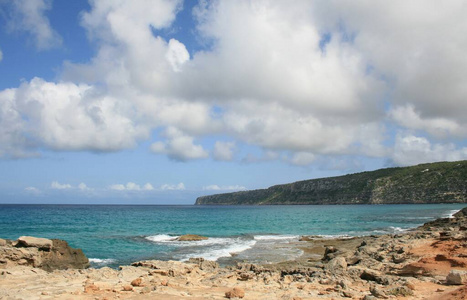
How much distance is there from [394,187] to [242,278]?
13906cm

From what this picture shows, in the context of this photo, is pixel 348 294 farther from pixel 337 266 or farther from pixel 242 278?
pixel 337 266

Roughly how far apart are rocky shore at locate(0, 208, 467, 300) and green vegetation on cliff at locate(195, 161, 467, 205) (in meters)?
116

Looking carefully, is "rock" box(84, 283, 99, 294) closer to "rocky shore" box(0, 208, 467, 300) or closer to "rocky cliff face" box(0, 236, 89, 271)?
"rocky shore" box(0, 208, 467, 300)

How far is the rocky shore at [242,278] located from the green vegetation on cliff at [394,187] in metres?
116

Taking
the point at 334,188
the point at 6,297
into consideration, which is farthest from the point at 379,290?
the point at 334,188

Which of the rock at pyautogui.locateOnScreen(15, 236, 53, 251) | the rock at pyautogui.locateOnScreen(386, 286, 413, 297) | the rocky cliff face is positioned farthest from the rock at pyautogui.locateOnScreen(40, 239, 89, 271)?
the rock at pyautogui.locateOnScreen(386, 286, 413, 297)

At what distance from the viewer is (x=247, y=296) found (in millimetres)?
10516

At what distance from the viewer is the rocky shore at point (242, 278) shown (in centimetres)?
1040

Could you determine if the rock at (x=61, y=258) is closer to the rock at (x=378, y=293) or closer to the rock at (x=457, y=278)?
the rock at (x=378, y=293)

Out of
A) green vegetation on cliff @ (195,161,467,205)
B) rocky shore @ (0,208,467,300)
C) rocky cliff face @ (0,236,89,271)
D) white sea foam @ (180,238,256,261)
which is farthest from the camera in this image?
green vegetation on cliff @ (195,161,467,205)

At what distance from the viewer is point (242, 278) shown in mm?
13648

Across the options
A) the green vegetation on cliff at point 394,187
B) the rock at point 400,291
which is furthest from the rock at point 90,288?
the green vegetation on cliff at point 394,187

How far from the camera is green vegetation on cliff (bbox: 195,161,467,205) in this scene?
116500 mm

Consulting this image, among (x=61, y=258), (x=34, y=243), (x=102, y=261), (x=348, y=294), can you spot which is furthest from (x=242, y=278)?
(x=102, y=261)
